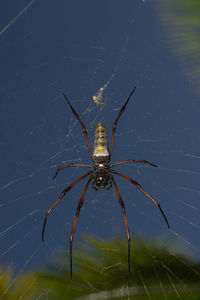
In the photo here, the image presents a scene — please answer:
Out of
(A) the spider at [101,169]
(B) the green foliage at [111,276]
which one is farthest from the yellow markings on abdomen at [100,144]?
(B) the green foliage at [111,276]

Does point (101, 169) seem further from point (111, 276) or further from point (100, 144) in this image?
point (111, 276)

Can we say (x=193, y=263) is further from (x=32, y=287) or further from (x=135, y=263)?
(x=32, y=287)

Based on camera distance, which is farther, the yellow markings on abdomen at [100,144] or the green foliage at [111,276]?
the green foliage at [111,276]

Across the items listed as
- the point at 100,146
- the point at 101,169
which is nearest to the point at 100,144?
the point at 100,146

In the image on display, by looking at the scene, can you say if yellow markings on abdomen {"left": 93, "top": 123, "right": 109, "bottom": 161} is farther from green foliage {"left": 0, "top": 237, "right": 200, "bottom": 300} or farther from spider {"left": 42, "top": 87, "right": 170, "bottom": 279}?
green foliage {"left": 0, "top": 237, "right": 200, "bottom": 300}

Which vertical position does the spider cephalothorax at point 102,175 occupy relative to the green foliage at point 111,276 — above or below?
above

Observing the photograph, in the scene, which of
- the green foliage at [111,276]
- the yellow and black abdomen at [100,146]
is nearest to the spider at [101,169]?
the yellow and black abdomen at [100,146]

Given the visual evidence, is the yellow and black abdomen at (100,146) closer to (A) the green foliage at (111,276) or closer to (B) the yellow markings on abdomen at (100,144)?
(B) the yellow markings on abdomen at (100,144)

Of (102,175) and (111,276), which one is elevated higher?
(102,175)
